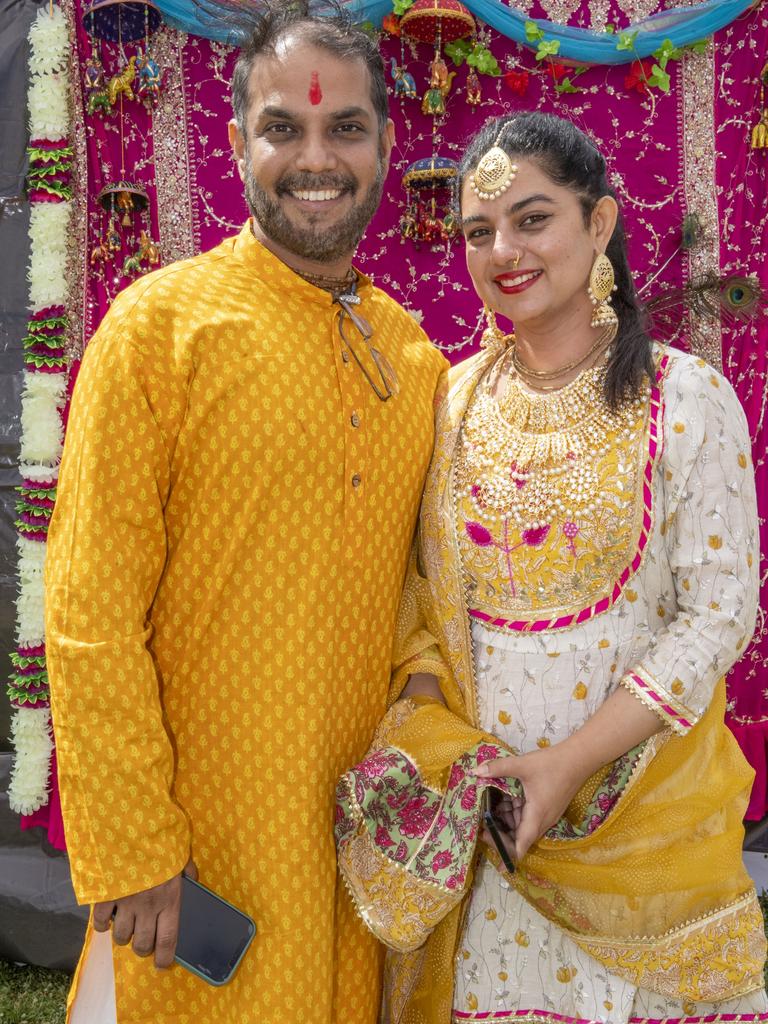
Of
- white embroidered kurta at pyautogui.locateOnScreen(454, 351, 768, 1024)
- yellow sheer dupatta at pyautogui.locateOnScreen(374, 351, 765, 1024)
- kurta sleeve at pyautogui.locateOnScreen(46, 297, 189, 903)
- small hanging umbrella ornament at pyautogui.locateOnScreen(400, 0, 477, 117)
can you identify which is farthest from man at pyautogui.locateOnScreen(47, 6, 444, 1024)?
small hanging umbrella ornament at pyautogui.locateOnScreen(400, 0, 477, 117)

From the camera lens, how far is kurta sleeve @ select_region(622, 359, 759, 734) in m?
1.52

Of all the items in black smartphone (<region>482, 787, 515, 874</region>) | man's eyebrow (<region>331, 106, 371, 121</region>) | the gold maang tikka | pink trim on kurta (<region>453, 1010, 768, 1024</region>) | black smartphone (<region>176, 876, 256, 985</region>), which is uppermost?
man's eyebrow (<region>331, 106, 371, 121</region>)

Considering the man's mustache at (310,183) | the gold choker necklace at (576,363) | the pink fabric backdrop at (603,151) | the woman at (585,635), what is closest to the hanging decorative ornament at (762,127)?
the pink fabric backdrop at (603,151)

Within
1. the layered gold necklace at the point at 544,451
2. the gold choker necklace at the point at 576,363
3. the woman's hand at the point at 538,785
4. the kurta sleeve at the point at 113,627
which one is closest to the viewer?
the kurta sleeve at the point at 113,627

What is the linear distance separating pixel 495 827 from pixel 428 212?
6.85 ft

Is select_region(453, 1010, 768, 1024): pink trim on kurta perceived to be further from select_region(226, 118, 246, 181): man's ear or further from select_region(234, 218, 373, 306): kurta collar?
select_region(226, 118, 246, 181): man's ear

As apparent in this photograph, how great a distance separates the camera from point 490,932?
1.67 metres

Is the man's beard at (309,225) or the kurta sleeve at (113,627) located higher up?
the man's beard at (309,225)

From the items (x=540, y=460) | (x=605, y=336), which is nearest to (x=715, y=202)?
(x=605, y=336)

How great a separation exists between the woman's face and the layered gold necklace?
0.52 ft

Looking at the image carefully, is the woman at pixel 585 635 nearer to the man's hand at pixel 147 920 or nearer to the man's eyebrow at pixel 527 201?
the man's eyebrow at pixel 527 201

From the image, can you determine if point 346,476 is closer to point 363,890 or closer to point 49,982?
point 363,890

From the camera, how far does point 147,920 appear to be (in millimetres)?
1406

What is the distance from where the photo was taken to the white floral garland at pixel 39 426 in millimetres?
2891
